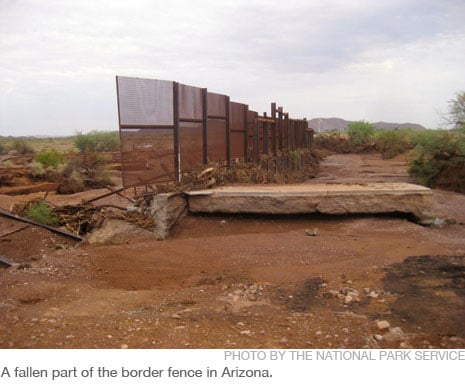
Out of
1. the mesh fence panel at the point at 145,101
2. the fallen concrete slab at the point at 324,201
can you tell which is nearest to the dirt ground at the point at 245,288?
the fallen concrete slab at the point at 324,201

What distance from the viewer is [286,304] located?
16.9ft

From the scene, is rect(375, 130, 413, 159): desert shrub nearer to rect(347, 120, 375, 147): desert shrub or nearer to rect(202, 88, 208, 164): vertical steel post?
rect(347, 120, 375, 147): desert shrub

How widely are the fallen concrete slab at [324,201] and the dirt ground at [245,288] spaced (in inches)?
10.9

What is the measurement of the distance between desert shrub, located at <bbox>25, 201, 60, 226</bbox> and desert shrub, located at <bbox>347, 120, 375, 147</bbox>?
42.0 metres

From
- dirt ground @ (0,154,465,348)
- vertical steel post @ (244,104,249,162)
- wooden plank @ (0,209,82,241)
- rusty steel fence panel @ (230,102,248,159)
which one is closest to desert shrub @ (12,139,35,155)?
vertical steel post @ (244,104,249,162)

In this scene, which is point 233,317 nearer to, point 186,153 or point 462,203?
point 186,153

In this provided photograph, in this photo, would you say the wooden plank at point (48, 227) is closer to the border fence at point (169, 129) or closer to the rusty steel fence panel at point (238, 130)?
the border fence at point (169, 129)

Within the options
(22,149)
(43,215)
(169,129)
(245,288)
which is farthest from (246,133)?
(22,149)

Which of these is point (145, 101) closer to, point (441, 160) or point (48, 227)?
point (48, 227)

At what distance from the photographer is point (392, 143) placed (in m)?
42.7

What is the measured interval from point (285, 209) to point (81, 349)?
19.9 ft

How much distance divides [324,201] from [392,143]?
116 ft

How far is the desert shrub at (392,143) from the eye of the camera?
40.4 metres

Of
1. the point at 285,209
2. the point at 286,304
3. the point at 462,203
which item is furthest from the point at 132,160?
the point at 462,203
